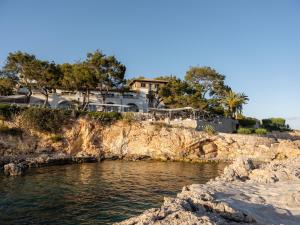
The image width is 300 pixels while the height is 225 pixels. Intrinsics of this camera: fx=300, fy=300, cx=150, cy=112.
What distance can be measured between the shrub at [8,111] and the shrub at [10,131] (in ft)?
6.68

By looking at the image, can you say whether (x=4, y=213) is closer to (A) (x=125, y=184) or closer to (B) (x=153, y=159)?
(A) (x=125, y=184)

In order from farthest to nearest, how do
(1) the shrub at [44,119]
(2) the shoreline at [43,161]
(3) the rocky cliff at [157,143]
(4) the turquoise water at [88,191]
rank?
(3) the rocky cliff at [157,143] < (1) the shrub at [44,119] < (2) the shoreline at [43,161] < (4) the turquoise water at [88,191]

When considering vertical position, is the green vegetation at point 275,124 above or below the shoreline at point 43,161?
above

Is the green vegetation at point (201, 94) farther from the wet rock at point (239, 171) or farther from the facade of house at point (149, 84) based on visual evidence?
the wet rock at point (239, 171)

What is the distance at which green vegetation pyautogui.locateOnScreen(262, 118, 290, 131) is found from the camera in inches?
2788

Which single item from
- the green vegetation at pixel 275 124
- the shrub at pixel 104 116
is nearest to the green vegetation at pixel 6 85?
the shrub at pixel 104 116

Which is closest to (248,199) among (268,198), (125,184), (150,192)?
(268,198)

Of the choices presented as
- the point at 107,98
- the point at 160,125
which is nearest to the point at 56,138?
the point at 160,125

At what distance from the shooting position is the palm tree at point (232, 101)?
62.6 metres

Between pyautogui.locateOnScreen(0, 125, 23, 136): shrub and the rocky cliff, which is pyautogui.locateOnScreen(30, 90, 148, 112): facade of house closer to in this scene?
the rocky cliff

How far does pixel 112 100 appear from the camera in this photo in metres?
62.7

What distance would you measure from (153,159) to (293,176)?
25.4 metres

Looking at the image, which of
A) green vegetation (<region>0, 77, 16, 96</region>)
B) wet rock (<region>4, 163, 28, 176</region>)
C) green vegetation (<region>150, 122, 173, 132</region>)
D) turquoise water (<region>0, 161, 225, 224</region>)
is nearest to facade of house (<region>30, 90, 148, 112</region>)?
green vegetation (<region>0, 77, 16, 96</region>)

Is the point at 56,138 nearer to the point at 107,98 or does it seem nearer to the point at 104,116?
the point at 104,116
